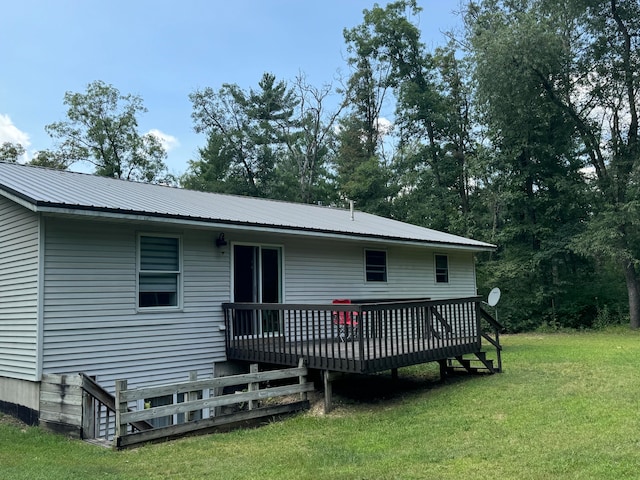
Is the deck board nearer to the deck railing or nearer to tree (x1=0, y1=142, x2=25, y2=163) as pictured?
the deck railing

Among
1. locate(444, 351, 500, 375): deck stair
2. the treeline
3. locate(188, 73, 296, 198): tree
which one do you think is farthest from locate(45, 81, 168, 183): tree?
locate(444, 351, 500, 375): deck stair

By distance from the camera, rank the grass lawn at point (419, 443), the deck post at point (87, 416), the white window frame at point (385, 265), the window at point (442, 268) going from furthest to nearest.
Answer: the window at point (442, 268), the white window frame at point (385, 265), the deck post at point (87, 416), the grass lawn at point (419, 443)

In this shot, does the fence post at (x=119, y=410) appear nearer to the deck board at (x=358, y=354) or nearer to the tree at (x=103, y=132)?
the deck board at (x=358, y=354)

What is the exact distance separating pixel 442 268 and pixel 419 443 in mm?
10116

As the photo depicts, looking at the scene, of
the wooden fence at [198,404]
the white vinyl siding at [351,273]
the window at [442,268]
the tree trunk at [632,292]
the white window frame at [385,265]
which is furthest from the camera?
the tree trunk at [632,292]

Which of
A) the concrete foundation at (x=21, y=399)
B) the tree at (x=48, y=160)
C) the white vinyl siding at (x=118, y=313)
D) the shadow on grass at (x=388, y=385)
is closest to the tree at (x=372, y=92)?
the tree at (x=48, y=160)

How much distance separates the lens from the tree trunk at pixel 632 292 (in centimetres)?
2155

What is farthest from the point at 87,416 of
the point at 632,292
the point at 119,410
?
the point at 632,292

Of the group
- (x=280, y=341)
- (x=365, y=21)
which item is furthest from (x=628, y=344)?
(x=365, y=21)

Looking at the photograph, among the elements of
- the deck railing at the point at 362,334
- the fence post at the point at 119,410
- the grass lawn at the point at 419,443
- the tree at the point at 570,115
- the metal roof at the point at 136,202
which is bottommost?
the grass lawn at the point at 419,443

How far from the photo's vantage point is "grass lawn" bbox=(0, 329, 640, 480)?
17.4 feet

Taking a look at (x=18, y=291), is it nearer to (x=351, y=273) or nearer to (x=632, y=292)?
(x=351, y=273)

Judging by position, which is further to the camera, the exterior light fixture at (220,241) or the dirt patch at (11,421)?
the exterior light fixture at (220,241)

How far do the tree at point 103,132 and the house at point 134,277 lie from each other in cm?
2198
